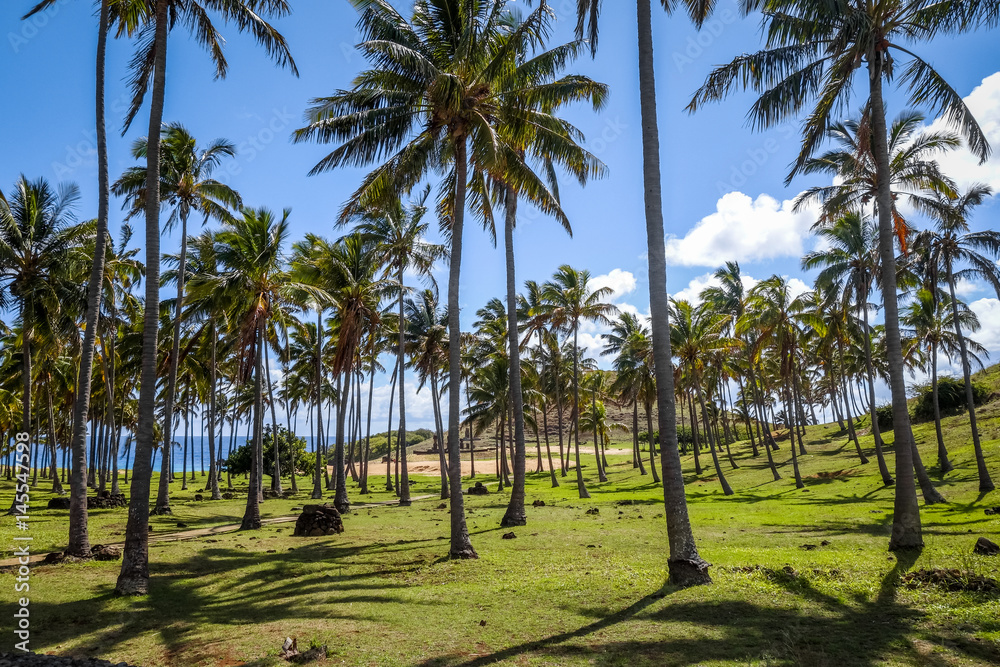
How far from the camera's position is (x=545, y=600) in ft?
31.5

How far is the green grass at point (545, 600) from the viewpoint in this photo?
6.97 meters

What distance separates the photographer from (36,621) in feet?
28.3

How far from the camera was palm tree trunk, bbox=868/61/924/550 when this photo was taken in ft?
38.5

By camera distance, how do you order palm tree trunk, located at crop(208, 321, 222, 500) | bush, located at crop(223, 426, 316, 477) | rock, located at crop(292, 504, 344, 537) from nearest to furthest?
rock, located at crop(292, 504, 344, 537) → palm tree trunk, located at crop(208, 321, 222, 500) → bush, located at crop(223, 426, 316, 477)

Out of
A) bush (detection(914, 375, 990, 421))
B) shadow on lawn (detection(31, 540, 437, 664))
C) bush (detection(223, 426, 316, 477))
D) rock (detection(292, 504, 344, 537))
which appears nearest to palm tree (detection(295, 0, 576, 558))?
shadow on lawn (detection(31, 540, 437, 664))

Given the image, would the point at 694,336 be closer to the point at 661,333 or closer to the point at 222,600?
the point at 661,333

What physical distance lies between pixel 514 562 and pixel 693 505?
1457cm

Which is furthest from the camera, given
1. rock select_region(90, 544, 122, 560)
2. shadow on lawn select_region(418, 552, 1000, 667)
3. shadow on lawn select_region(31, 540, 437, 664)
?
rock select_region(90, 544, 122, 560)

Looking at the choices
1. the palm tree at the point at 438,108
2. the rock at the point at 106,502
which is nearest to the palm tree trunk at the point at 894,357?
the palm tree at the point at 438,108

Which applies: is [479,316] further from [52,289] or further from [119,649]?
[119,649]

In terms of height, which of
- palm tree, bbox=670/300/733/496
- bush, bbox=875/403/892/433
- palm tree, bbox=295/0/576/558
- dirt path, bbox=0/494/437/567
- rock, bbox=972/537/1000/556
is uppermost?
palm tree, bbox=295/0/576/558

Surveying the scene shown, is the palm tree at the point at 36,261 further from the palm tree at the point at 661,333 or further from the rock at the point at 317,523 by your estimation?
the palm tree at the point at 661,333

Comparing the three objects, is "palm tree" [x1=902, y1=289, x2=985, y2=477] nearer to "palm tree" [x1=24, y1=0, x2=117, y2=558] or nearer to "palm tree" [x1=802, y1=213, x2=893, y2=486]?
"palm tree" [x1=802, y1=213, x2=893, y2=486]

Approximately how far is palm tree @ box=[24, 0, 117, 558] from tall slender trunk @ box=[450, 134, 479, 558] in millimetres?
8390
